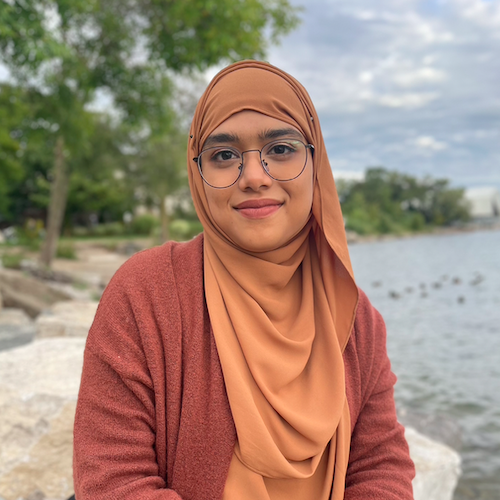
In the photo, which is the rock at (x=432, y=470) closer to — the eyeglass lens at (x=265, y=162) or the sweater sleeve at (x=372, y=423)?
the sweater sleeve at (x=372, y=423)

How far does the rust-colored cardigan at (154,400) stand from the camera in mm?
1250

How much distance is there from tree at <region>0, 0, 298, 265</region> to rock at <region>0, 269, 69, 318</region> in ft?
9.94

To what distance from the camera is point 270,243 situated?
142 centimetres

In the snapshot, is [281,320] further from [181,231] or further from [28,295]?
[181,231]

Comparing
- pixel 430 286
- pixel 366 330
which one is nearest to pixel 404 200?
pixel 430 286

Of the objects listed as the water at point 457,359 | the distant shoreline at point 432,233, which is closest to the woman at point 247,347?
the water at point 457,359

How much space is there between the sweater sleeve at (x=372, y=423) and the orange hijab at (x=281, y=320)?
0.07m

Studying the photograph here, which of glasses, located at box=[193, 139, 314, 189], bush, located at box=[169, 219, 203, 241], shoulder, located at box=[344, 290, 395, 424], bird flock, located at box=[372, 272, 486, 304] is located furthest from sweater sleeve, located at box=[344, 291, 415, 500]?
bush, located at box=[169, 219, 203, 241]

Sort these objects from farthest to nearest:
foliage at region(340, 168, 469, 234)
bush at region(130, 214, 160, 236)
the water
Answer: foliage at region(340, 168, 469, 234), bush at region(130, 214, 160, 236), the water

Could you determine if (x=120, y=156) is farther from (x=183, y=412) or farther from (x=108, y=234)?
(x=183, y=412)

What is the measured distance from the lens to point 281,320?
150cm

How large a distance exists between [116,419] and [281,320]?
0.56 m

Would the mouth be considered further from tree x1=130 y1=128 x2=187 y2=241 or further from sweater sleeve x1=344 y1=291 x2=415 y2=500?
tree x1=130 y1=128 x2=187 y2=241

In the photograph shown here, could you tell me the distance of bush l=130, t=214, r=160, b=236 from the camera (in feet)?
104
